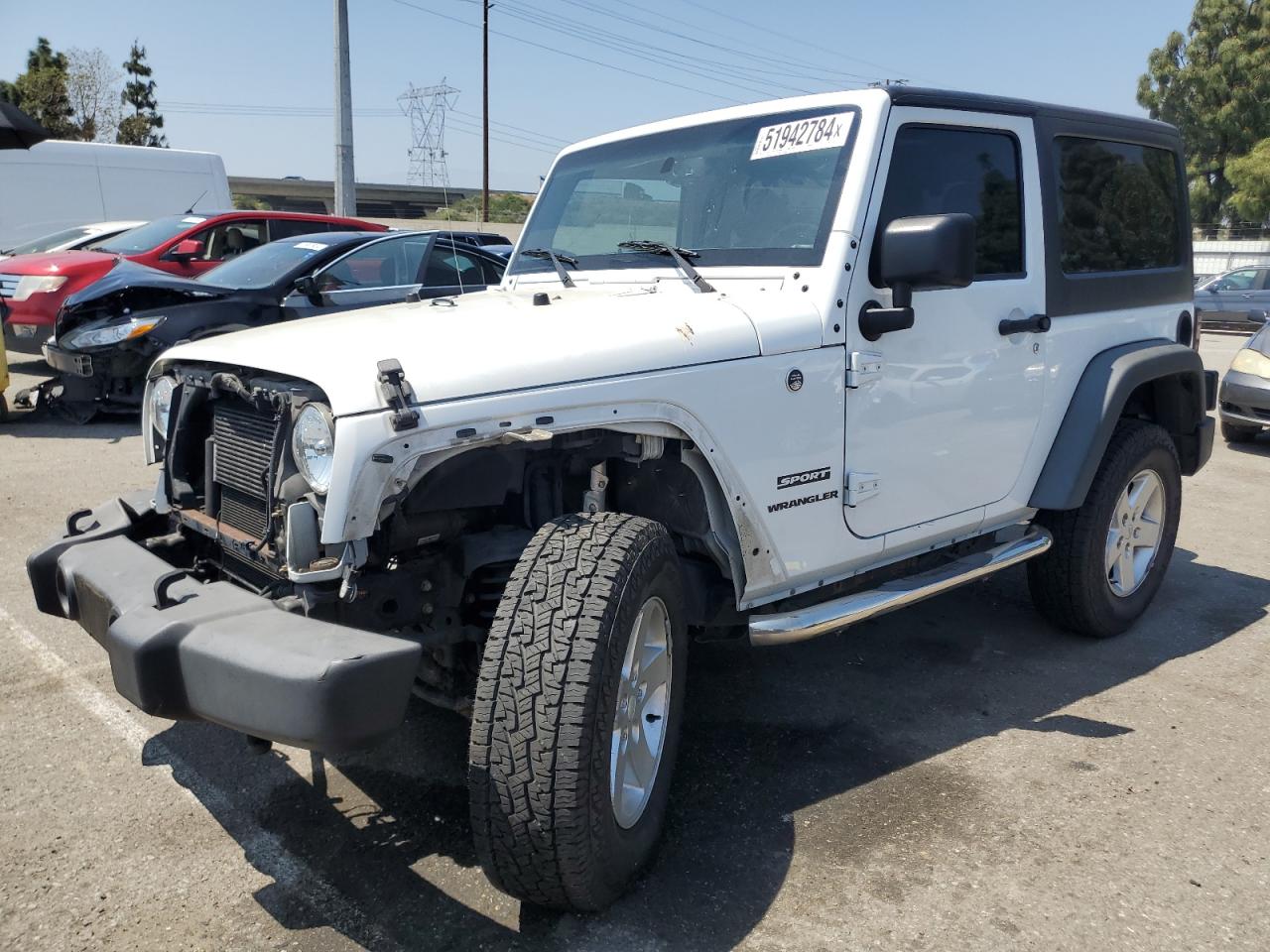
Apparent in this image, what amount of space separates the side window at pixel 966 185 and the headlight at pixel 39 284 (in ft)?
29.3

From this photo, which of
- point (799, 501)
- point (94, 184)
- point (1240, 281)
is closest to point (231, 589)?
point (799, 501)

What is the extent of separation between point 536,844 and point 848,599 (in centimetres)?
146

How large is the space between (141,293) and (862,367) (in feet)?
22.9

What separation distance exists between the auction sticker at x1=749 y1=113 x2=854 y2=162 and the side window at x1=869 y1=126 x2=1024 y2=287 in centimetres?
20

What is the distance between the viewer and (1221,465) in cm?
852

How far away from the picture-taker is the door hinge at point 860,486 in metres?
3.33

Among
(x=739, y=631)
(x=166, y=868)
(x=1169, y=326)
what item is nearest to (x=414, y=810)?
(x=166, y=868)

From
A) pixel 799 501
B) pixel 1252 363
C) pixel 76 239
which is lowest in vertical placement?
pixel 1252 363

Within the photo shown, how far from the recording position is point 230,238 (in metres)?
10.9

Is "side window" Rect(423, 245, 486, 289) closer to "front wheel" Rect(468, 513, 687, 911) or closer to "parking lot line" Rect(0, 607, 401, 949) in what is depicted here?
"parking lot line" Rect(0, 607, 401, 949)

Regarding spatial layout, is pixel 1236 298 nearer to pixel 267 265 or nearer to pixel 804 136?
pixel 267 265

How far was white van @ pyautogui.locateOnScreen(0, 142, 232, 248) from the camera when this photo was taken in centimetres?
1402

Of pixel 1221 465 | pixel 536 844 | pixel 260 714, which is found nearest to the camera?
pixel 260 714

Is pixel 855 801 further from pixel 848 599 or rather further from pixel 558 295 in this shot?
pixel 558 295
